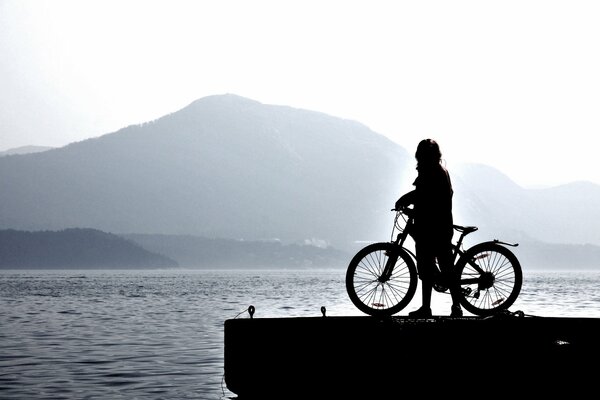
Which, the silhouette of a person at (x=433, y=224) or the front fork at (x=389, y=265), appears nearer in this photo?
the silhouette of a person at (x=433, y=224)

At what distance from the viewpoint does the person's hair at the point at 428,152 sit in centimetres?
1206

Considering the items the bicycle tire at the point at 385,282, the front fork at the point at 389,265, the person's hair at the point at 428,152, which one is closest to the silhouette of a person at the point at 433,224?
the person's hair at the point at 428,152

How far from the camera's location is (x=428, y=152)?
1208 centimetres

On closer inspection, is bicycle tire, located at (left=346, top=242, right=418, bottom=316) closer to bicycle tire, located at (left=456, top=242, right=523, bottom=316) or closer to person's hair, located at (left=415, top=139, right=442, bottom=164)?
bicycle tire, located at (left=456, top=242, right=523, bottom=316)

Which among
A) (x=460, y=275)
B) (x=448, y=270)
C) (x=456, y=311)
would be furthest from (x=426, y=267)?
(x=456, y=311)

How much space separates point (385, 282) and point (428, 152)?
1.91 meters

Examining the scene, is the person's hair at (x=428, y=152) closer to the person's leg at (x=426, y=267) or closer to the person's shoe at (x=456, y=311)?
the person's leg at (x=426, y=267)

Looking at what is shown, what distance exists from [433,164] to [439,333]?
2.57 metres

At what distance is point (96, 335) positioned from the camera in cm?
3722

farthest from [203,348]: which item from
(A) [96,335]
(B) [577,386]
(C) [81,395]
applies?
(B) [577,386]

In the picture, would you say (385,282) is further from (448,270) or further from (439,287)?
(448,270)

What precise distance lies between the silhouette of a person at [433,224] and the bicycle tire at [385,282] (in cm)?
25

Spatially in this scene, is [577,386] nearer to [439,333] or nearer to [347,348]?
[439,333]

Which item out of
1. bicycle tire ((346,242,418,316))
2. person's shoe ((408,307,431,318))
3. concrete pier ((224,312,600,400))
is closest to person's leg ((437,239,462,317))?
bicycle tire ((346,242,418,316))
